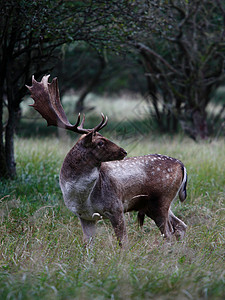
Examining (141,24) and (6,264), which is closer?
(6,264)

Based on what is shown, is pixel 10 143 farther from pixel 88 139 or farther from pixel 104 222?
pixel 88 139

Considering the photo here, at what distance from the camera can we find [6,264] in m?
3.89

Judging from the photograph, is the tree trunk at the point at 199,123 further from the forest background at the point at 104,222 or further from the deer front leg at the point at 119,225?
the deer front leg at the point at 119,225

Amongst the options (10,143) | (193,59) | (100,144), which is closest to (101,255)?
(100,144)

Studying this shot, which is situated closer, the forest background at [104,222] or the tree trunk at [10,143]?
the forest background at [104,222]

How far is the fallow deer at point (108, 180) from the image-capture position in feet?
14.1

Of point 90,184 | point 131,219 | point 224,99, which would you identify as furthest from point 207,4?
point 224,99

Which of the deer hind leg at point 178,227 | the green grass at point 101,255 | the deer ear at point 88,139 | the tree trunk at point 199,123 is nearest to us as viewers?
the green grass at point 101,255

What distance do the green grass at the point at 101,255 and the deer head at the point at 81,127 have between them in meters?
0.81

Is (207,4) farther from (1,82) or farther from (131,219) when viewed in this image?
(131,219)

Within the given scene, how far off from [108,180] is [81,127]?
626 mm

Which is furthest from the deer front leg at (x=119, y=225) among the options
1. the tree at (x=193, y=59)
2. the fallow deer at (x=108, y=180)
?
the tree at (x=193, y=59)

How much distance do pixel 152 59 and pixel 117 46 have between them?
4671mm

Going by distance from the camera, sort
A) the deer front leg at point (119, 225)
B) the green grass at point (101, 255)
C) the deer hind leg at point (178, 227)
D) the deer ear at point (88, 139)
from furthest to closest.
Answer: the deer hind leg at point (178, 227)
the deer front leg at point (119, 225)
the deer ear at point (88, 139)
the green grass at point (101, 255)
